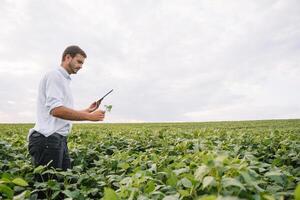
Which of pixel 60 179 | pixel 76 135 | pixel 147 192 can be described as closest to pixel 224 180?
pixel 147 192

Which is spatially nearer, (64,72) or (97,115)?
(97,115)

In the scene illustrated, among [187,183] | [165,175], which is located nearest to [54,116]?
[165,175]

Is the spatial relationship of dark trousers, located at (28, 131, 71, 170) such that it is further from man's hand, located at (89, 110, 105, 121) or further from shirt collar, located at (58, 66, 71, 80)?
shirt collar, located at (58, 66, 71, 80)

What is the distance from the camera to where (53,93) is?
394 centimetres

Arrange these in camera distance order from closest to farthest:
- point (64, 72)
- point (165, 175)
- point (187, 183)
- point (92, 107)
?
1. point (187, 183)
2. point (165, 175)
3. point (64, 72)
4. point (92, 107)

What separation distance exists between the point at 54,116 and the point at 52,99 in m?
0.18

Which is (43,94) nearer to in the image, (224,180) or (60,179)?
(60,179)

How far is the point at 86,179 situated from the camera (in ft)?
11.5

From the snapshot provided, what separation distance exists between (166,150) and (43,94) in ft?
5.52

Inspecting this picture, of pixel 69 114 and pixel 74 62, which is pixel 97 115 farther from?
pixel 74 62

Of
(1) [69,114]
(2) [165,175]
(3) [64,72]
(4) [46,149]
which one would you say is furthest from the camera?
(3) [64,72]

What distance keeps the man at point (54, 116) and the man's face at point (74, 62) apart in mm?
60

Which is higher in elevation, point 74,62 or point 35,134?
point 74,62

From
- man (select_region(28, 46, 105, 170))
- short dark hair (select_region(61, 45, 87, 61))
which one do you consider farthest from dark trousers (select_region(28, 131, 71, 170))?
short dark hair (select_region(61, 45, 87, 61))
